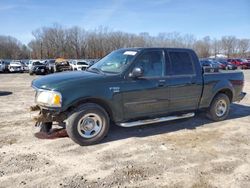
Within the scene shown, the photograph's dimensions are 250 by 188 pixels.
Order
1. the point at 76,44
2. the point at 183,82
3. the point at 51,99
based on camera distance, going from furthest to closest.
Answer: the point at 76,44 < the point at 183,82 < the point at 51,99

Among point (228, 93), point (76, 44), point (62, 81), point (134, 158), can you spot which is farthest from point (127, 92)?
point (76, 44)

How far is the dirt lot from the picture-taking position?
3.74 meters

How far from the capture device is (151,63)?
571 cm

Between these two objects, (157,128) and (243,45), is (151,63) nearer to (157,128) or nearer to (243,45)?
(157,128)

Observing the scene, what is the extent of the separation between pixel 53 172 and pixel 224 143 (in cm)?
333

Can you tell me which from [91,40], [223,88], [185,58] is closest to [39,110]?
[185,58]

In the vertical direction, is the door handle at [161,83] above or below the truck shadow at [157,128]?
above

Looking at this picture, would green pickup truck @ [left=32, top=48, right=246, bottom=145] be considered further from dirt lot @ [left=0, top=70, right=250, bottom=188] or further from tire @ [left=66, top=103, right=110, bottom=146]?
dirt lot @ [left=0, top=70, right=250, bottom=188]

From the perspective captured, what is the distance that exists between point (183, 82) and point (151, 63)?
929 millimetres

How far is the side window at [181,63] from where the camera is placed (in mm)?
6031

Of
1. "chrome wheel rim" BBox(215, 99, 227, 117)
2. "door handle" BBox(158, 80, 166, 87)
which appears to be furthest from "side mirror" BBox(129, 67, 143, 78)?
"chrome wheel rim" BBox(215, 99, 227, 117)

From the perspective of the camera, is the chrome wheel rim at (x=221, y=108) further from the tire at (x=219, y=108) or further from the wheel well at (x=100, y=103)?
the wheel well at (x=100, y=103)

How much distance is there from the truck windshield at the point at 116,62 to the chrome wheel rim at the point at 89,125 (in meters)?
1.02

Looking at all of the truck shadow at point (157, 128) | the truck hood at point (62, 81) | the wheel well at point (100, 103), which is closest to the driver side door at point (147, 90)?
the wheel well at point (100, 103)
